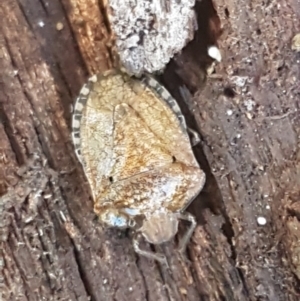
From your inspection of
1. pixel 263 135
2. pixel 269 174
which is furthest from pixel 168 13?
pixel 269 174

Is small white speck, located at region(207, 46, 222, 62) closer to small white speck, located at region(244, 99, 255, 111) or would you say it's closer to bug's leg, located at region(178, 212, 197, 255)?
small white speck, located at region(244, 99, 255, 111)

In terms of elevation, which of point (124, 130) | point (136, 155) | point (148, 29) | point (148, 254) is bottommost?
point (148, 254)

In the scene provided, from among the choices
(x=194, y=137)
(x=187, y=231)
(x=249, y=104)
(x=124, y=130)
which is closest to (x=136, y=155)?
(x=124, y=130)

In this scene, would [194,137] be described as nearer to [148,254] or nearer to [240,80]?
[240,80]

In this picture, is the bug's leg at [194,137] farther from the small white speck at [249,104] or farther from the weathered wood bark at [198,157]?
the small white speck at [249,104]

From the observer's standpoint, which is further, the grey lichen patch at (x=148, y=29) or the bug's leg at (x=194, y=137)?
the bug's leg at (x=194, y=137)

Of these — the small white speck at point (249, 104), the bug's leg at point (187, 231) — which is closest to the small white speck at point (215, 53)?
the small white speck at point (249, 104)
